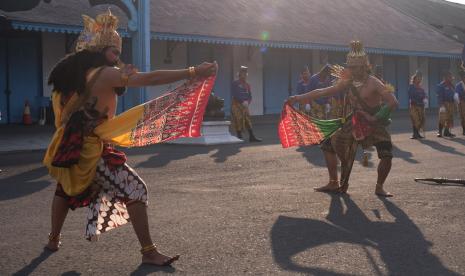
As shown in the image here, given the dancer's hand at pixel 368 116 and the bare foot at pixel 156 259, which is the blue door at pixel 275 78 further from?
the bare foot at pixel 156 259

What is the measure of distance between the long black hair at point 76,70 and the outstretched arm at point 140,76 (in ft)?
0.54

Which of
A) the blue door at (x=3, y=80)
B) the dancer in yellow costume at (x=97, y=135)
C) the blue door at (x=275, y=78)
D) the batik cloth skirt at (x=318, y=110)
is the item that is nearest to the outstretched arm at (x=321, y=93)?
the dancer in yellow costume at (x=97, y=135)

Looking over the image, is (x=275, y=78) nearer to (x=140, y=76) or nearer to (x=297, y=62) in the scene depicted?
(x=297, y=62)

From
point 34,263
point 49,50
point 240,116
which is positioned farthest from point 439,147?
point 49,50

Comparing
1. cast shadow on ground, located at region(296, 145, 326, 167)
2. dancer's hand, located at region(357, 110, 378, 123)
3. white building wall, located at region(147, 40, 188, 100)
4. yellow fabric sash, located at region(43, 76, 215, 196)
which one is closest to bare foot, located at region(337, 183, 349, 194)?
dancer's hand, located at region(357, 110, 378, 123)

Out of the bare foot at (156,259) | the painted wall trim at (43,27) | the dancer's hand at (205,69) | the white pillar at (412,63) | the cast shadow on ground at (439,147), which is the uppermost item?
the white pillar at (412,63)

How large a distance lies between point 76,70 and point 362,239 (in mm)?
2555

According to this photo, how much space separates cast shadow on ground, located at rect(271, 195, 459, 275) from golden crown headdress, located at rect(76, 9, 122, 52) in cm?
191

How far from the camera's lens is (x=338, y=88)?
731cm

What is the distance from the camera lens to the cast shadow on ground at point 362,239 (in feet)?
14.1

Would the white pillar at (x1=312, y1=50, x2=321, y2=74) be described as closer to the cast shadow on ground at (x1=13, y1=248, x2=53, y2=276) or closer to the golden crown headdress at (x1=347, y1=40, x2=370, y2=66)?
the golden crown headdress at (x1=347, y1=40, x2=370, y2=66)

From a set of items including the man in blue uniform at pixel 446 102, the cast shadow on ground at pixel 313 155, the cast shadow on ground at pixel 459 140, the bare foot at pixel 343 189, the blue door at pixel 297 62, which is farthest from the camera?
the blue door at pixel 297 62

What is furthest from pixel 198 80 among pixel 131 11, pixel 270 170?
pixel 131 11

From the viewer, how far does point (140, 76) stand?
418cm
